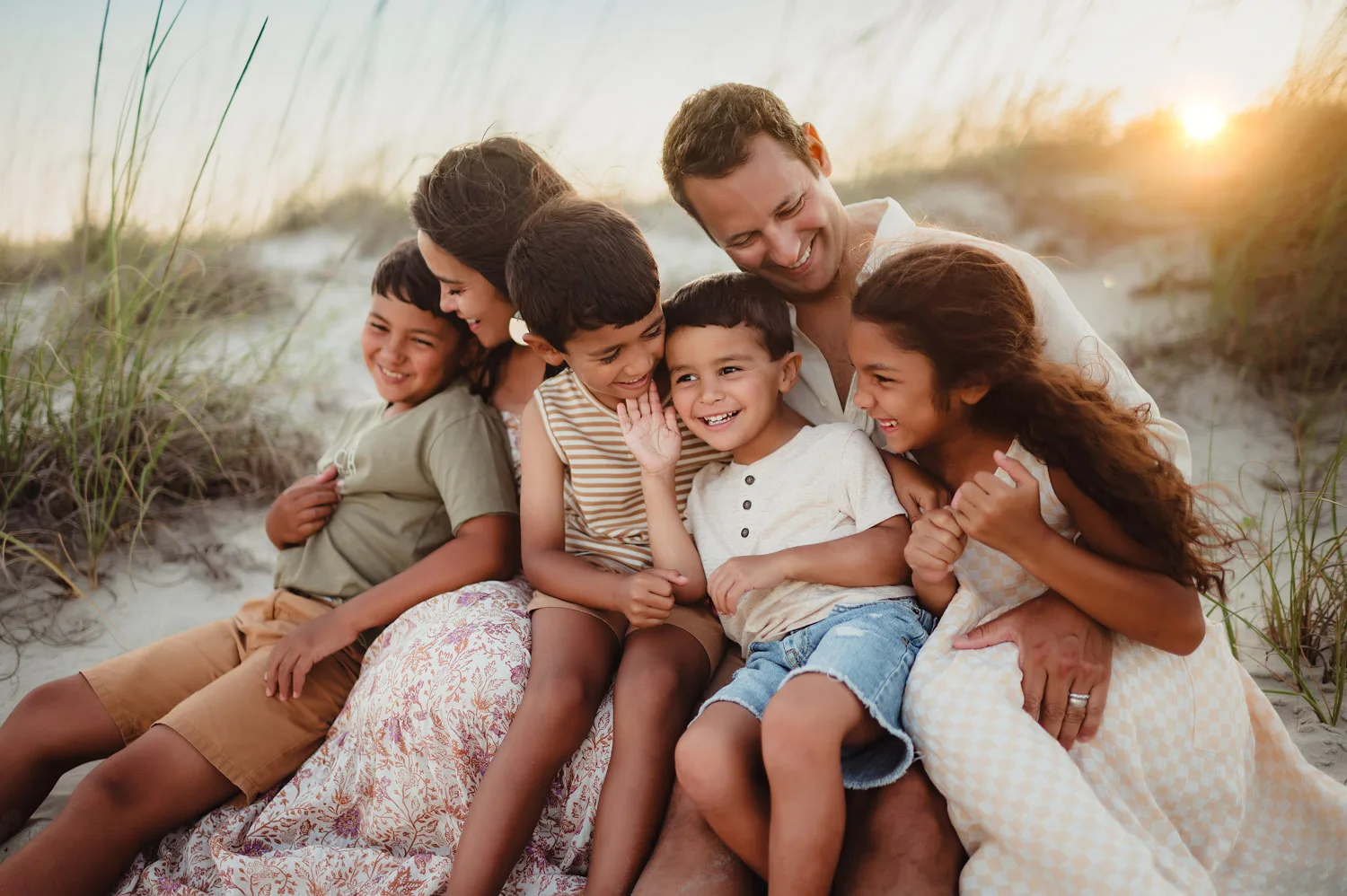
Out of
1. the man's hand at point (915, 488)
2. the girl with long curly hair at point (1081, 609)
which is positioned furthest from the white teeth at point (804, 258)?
the man's hand at point (915, 488)

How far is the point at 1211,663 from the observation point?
6.54 ft

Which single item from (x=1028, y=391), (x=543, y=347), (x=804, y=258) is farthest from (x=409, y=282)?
(x=1028, y=391)

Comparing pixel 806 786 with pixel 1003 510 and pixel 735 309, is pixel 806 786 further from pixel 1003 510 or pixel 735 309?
pixel 735 309

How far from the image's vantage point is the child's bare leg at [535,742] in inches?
77.3

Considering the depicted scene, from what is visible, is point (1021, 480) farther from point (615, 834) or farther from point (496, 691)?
point (496, 691)

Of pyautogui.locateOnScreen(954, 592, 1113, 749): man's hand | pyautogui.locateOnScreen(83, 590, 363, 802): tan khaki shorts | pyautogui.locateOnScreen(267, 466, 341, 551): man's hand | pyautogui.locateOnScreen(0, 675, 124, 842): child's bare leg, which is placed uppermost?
pyautogui.locateOnScreen(954, 592, 1113, 749): man's hand

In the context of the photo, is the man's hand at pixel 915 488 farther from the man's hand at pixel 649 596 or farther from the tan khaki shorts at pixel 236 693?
the tan khaki shorts at pixel 236 693

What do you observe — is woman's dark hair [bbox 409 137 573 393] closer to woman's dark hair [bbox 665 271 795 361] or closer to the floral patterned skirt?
woman's dark hair [bbox 665 271 795 361]

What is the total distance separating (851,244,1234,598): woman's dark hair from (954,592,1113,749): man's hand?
0.67 ft

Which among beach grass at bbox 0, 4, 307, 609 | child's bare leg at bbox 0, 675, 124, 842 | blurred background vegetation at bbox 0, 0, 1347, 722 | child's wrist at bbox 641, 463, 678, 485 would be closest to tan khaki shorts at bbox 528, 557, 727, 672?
child's wrist at bbox 641, 463, 678, 485

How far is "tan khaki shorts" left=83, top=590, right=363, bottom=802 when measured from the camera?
7.78 ft

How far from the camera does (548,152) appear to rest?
2.98 m

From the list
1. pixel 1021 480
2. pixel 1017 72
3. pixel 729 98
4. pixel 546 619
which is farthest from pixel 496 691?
pixel 1017 72

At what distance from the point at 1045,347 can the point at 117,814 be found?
2.38 meters
